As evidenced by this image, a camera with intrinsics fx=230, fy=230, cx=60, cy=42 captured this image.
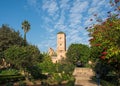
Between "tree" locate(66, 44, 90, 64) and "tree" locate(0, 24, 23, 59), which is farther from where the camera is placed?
"tree" locate(66, 44, 90, 64)

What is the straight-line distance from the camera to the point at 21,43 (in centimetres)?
6206

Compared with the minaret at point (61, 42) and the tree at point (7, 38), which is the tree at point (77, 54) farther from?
the tree at point (7, 38)

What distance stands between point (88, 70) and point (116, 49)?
142 ft

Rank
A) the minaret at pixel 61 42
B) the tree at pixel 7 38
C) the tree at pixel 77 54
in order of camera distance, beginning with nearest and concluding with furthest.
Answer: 1. the tree at pixel 7 38
2. the tree at pixel 77 54
3. the minaret at pixel 61 42

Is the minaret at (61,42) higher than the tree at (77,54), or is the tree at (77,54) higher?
the minaret at (61,42)

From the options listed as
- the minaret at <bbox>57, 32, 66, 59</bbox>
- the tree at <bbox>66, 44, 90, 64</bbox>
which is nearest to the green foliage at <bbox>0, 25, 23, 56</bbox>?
the tree at <bbox>66, 44, 90, 64</bbox>

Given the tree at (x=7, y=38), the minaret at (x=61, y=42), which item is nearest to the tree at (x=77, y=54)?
the minaret at (x=61, y=42)

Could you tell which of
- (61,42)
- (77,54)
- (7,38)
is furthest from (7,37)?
(61,42)

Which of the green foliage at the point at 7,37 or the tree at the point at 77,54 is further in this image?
the tree at the point at 77,54

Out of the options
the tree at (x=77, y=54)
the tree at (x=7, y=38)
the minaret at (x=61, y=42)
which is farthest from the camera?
the minaret at (x=61, y=42)

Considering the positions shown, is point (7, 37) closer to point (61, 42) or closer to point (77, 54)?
point (77, 54)

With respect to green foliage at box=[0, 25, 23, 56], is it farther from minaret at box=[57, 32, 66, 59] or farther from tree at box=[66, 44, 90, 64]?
minaret at box=[57, 32, 66, 59]

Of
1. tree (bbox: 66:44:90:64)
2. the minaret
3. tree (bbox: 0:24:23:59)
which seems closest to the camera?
tree (bbox: 0:24:23:59)

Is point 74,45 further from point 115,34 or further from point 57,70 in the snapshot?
point 115,34
